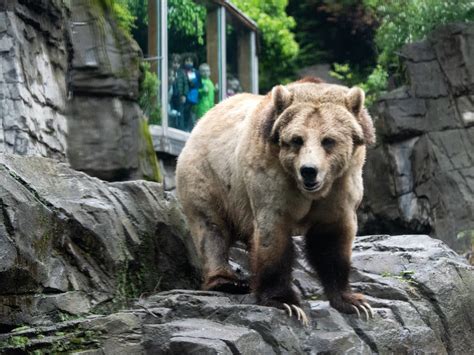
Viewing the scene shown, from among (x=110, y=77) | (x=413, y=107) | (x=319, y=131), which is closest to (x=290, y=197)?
(x=319, y=131)

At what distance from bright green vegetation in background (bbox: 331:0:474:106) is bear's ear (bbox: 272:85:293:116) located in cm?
1206

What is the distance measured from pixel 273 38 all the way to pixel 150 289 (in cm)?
1709

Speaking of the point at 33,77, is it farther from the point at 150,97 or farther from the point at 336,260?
the point at 150,97

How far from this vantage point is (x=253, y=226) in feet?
22.6

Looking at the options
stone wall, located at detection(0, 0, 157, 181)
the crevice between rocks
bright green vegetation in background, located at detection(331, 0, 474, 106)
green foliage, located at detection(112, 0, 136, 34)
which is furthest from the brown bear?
bright green vegetation in background, located at detection(331, 0, 474, 106)

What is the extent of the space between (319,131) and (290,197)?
0.51 meters

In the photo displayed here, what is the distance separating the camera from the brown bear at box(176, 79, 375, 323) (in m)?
6.17

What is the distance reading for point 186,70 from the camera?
53.3ft

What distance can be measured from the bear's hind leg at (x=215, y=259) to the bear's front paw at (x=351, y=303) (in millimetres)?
702

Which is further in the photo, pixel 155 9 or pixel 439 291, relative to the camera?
pixel 155 9

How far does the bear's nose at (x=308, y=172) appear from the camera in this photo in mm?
5918

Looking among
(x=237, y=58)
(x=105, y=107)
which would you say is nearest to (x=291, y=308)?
(x=105, y=107)

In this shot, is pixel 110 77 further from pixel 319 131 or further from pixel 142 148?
pixel 319 131

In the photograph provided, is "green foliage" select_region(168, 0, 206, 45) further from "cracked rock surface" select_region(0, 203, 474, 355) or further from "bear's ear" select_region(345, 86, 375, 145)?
"bear's ear" select_region(345, 86, 375, 145)
